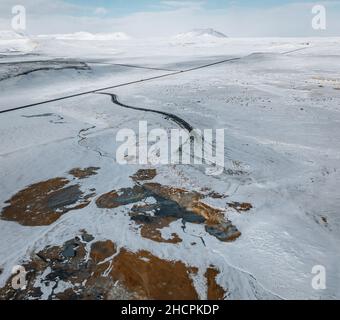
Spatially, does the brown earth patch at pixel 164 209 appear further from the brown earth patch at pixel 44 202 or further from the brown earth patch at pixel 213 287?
the brown earth patch at pixel 213 287

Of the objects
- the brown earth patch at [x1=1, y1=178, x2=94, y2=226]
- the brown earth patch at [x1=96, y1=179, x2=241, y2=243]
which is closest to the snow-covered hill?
the brown earth patch at [x1=1, y1=178, x2=94, y2=226]

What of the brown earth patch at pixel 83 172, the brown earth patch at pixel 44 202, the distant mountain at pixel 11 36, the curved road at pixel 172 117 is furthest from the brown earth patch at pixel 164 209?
the distant mountain at pixel 11 36

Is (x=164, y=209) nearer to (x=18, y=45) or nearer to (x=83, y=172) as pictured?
(x=83, y=172)

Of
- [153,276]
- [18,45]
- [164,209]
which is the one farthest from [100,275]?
[18,45]
